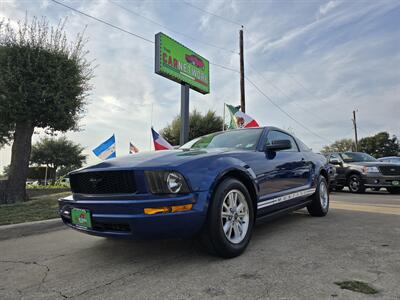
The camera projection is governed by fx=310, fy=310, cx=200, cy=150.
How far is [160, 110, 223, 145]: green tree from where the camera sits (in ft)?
88.4

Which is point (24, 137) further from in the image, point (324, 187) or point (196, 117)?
point (196, 117)

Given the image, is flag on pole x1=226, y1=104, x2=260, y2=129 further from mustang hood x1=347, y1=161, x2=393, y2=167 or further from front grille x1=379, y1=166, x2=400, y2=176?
front grille x1=379, y1=166, x2=400, y2=176

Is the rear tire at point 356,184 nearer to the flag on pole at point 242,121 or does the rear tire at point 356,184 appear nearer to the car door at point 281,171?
the flag on pole at point 242,121

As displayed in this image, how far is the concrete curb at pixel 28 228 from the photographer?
4.32 metres

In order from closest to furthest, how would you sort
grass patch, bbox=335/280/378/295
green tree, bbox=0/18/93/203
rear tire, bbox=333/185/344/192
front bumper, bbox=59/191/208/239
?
grass patch, bbox=335/280/378/295, front bumper, bbox=59/191/208/239, green tree, bbox=0/18/93/203, rear tire, bbox=333/185/344/192

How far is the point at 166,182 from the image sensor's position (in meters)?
2.66

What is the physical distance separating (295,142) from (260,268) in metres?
2.84

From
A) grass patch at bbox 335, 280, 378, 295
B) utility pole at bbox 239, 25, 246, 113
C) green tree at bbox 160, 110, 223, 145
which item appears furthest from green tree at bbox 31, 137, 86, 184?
grass patch at bbox 335, 280, 378, 295

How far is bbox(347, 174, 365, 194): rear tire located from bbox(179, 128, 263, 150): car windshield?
8.42m

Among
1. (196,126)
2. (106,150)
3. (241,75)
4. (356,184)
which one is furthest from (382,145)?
(106,150)

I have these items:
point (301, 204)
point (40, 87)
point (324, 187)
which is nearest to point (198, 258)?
point (301, 204)

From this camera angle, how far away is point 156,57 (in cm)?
1248

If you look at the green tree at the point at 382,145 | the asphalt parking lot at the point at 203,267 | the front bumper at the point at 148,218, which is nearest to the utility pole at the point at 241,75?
the asphalt parking lot at the point at 203,267

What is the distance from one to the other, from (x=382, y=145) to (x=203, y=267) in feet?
234
